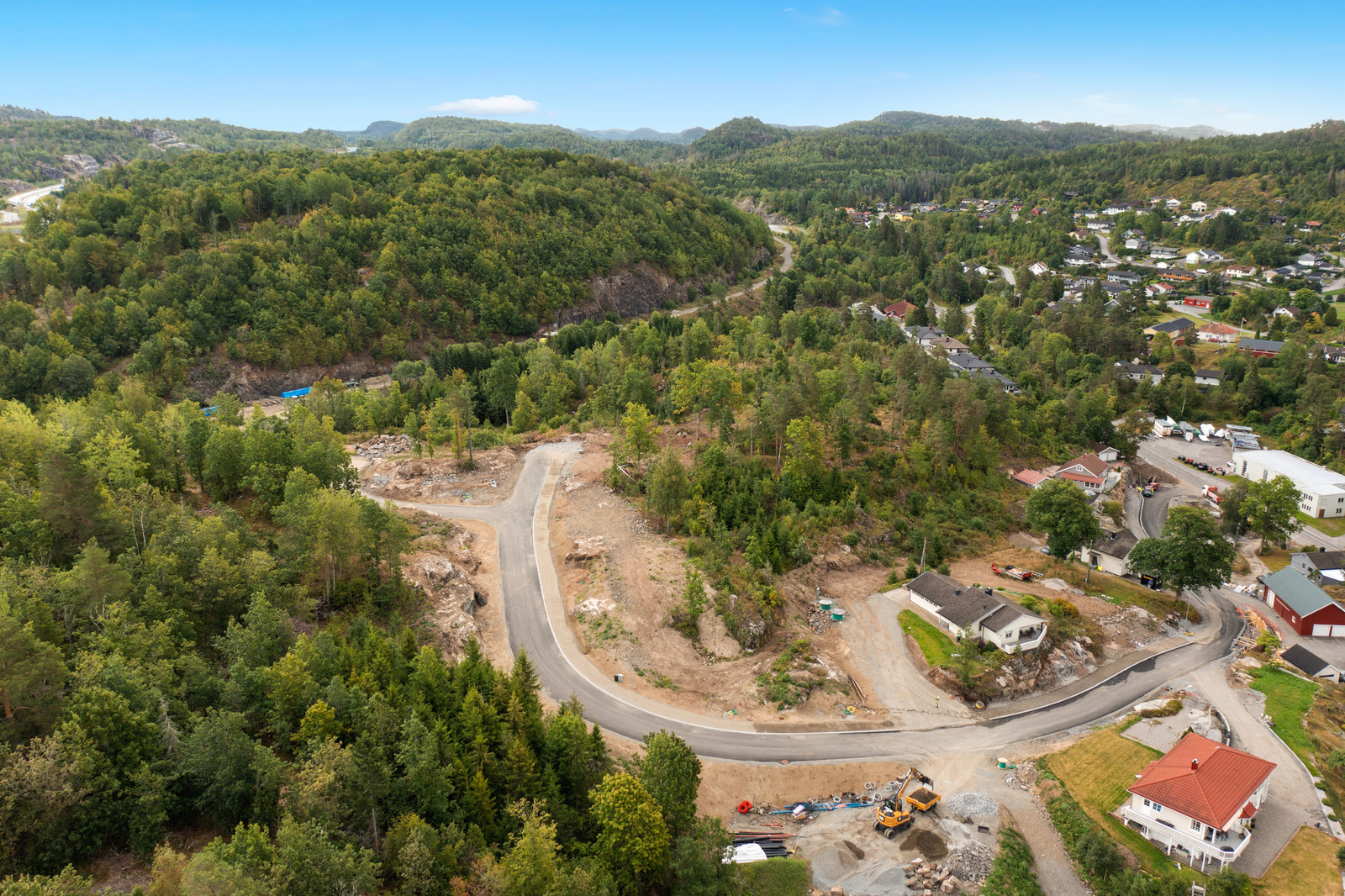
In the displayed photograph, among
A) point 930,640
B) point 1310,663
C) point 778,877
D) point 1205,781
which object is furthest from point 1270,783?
point 778,877

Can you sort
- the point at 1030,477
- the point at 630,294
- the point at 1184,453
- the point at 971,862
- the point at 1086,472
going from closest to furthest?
the point at 971,862, the point at 1030,477, the point at 1086,472, the point at 1184,453, the point at 630,294

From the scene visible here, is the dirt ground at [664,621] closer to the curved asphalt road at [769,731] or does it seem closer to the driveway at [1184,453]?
the curved asphalt road at [769,731]

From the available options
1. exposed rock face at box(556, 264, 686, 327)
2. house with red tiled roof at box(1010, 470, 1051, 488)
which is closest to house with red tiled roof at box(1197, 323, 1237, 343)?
house with red tiled roof at box(1010, 470, 1051, 488)

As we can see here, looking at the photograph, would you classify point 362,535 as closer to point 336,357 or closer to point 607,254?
point 336,357

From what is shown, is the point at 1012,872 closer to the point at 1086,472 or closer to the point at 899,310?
the point at 1086,472

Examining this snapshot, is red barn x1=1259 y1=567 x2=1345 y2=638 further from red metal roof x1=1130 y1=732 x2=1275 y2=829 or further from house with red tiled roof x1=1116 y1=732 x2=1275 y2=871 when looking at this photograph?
red metal roof x1=1130 y1=732 x2=1275 y2=829

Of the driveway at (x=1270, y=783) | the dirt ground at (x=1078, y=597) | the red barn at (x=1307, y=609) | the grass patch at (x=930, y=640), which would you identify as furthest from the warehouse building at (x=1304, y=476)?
the grass patch at (x=930, y=640)
